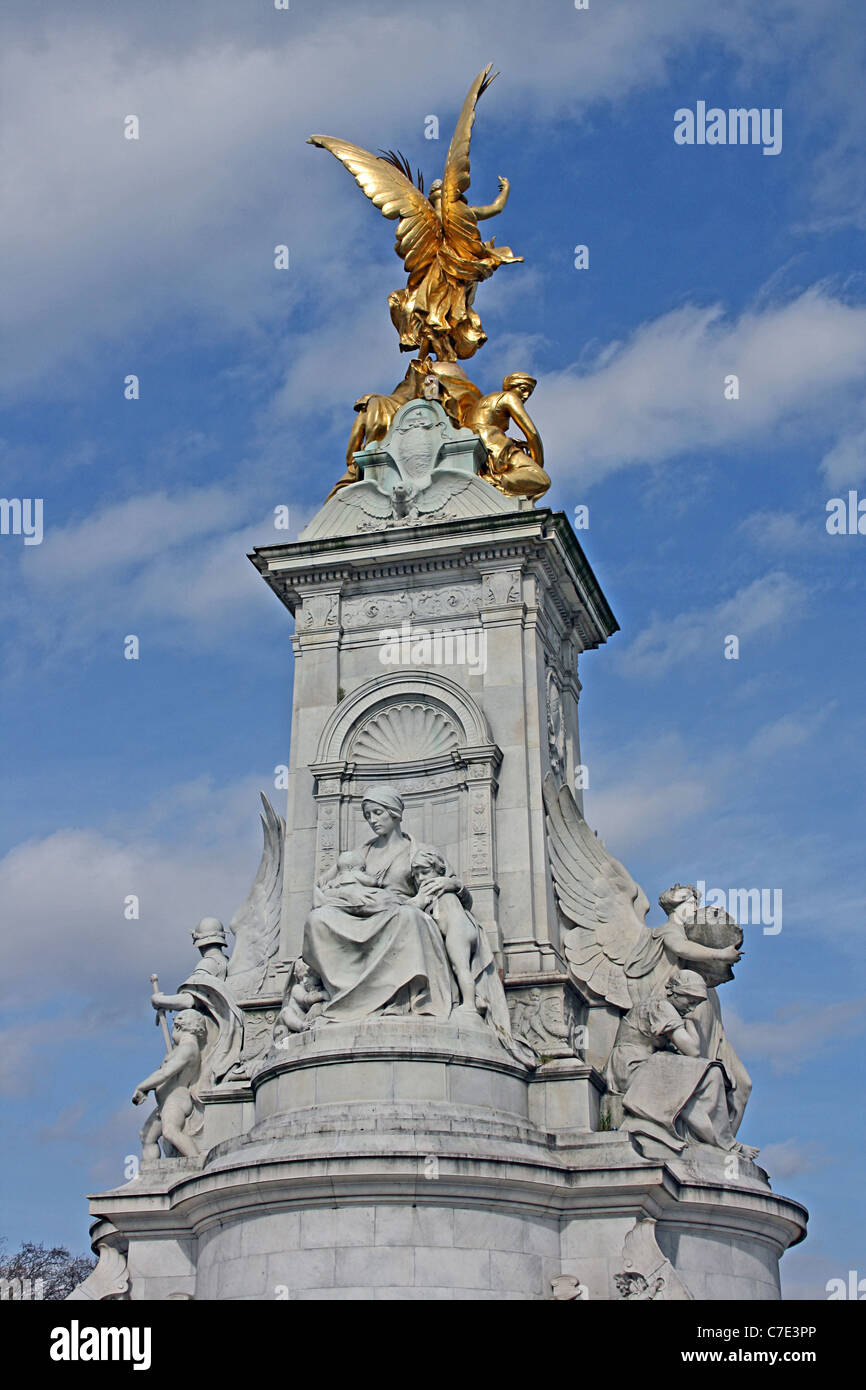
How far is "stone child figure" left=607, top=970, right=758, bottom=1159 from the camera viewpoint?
20.9 metres

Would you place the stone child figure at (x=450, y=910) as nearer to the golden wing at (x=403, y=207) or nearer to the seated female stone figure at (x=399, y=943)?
the seated female stone figure at (x=399, y=943)

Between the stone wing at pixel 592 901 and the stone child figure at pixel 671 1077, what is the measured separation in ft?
2.33

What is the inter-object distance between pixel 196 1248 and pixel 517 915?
20.1 feet

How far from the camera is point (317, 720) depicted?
2452 cm

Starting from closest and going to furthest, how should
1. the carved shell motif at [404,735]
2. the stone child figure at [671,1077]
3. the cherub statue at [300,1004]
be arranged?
the cherub statue at [300,1004]
the stone child figure at [671,1077]
the carved shell motif at [404,735]

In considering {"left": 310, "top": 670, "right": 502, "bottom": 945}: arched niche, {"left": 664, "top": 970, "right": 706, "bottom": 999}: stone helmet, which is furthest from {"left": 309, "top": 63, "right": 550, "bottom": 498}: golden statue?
{"left": 664, "top": 970, "right": 706, "bottom": 999}: stone helmet

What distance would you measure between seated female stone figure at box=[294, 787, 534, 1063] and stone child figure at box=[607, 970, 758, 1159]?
5.51 feet

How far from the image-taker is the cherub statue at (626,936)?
22078mm

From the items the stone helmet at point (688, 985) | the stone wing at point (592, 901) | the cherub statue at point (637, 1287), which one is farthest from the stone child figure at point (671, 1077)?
the cherub statue at point (637, 1287)

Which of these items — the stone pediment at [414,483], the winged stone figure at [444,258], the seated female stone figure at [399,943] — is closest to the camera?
the seated female stone figure at [399,943]

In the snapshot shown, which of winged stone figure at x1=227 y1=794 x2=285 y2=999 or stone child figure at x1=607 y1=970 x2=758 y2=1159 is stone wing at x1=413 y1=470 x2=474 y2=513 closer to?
winged stone figure at x1=227 y1=794 x2=285 y2=999

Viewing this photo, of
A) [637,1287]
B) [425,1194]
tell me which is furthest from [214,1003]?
[637,1287]

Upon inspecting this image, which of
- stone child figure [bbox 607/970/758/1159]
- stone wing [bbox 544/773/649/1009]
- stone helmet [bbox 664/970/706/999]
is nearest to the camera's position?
stone child figure [bbox 607/970/758/1159]

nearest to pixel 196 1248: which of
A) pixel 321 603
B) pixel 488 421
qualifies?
pixel 321 603
